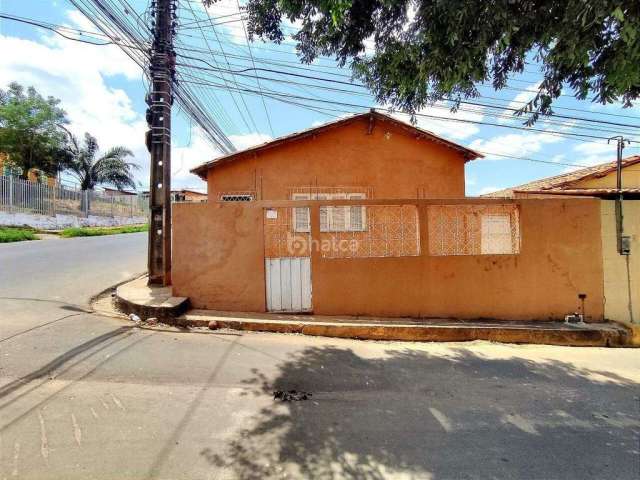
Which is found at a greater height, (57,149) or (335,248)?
(57,149)

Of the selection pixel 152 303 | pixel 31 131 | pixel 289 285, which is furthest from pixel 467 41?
pixel 31 131

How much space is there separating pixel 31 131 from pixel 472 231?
91.0 feet

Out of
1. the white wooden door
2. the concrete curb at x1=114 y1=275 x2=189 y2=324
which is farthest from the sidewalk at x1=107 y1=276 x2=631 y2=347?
the white wooden door

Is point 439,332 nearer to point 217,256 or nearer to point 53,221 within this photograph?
point 217,256

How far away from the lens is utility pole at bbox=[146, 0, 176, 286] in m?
6.65

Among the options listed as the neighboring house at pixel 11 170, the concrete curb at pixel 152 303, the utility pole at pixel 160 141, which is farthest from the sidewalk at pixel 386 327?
the neighboring house at pixel 11 170

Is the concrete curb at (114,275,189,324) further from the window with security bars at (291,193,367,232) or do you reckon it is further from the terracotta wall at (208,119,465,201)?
the terracotta wall at (208,119,465,201)

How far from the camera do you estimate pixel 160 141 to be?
6.71 metres

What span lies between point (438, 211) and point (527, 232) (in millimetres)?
1424

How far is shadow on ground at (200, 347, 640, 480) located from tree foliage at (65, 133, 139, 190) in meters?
27.9

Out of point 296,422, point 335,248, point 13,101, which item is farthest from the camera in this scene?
point 13,101

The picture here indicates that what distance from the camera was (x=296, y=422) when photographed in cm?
282

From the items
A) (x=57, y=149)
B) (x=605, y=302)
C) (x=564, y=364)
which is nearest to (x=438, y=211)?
(x=564, y=364)

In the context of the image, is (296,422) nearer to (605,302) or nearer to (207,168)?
(605,302)
